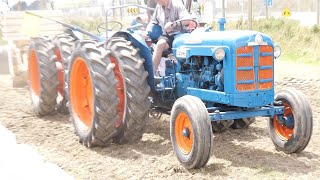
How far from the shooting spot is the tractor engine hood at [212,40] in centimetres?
455

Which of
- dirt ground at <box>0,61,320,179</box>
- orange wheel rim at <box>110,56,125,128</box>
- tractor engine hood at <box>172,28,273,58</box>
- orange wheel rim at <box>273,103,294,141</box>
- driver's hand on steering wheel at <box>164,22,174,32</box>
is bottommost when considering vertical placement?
dirt ground at <box>0,61,320,179</box>

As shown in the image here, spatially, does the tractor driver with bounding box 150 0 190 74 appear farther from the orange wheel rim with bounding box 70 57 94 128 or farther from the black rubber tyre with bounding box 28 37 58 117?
the black rubber tyre with bounding box 28 37 58 117

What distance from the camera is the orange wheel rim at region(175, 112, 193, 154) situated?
452cm

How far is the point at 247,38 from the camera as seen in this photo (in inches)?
180

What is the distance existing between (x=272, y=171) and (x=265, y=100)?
0.74 m

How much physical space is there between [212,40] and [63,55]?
260 cm

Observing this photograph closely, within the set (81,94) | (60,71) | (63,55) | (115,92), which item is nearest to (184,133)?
(115,92)

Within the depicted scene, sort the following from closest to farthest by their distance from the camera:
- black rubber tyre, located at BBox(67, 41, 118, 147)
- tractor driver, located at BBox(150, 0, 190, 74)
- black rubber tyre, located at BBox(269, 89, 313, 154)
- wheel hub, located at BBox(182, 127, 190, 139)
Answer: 1. wheel hub, located at BBox(182, 127, 190, 139)
2. black rubber tyre, located at BBox(269, 89, 313, 154)
3. black rubber tyre, located at BBox(67, 41, 118, 147)
4. tractor driver, located at BBox(150, 0, 190, 74)

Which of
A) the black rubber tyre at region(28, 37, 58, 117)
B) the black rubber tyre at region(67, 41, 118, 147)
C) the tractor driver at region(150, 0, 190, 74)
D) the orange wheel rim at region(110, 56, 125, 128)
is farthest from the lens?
the black rubber tyre at region(28, 37, 58, 117)

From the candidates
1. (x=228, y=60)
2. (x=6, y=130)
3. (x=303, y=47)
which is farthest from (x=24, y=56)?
(x=303, y=47)

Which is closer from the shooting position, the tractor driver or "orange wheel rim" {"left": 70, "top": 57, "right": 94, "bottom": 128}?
the tractor driver

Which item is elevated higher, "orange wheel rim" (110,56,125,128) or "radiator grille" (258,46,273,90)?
"radiator grille" (258,46,273,90)

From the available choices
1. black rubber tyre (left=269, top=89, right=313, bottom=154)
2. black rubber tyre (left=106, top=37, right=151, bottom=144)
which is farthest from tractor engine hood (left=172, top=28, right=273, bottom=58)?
black rubber tyre (left=269, top=89, right=313, bottom=154)

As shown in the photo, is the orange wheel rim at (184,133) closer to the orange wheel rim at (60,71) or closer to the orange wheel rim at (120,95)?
the orange wheel rim at (120,95)
